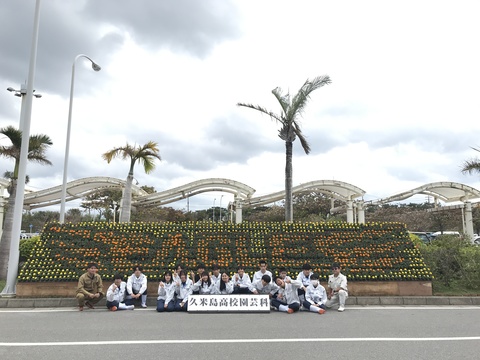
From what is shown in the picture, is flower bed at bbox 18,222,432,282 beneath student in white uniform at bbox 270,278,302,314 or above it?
above

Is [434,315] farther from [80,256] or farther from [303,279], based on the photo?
[80,256]

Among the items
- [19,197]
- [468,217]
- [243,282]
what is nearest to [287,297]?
[243,282]

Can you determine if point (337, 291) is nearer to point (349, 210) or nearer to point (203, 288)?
point (203, 288)

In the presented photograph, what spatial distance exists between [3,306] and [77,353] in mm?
5414

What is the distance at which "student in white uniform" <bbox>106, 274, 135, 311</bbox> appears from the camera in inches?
345

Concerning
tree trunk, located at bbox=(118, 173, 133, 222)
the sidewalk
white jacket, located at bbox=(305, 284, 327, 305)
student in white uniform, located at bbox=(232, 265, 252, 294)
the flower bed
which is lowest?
the sidewalk

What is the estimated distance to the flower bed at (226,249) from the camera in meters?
10.6

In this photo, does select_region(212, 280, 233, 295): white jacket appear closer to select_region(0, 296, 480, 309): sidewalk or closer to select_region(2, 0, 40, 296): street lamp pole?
select_region(0, 296, 480, 309): sidewalk

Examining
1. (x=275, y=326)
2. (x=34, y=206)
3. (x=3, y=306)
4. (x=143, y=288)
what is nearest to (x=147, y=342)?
(x=275, y=326)

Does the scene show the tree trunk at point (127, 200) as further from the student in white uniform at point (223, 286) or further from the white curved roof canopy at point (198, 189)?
the student in white uniform at point (223, 286)

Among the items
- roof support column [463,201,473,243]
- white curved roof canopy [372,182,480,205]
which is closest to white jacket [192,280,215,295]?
white curved roof canopy [372,182,480,205]

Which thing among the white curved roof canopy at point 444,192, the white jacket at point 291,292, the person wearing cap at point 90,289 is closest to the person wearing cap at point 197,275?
the white jacket at point 291,292

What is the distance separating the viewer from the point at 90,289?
29.8 ft

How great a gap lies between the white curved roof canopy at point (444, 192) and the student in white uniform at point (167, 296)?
22.1 metres
